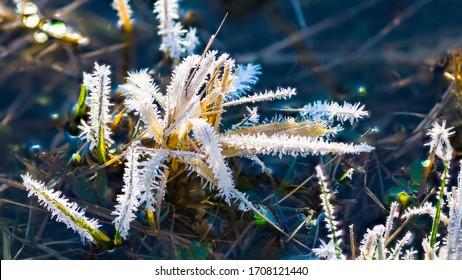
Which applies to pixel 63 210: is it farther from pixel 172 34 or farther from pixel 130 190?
pixel 172 34

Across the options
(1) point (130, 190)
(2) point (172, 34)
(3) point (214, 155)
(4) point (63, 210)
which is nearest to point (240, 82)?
(2) point (172, 34)

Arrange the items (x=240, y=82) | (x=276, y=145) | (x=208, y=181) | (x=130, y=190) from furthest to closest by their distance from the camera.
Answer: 1. (x=240, y=82)
2. (x=208, y=181)
3. (x=276, y=145)
4. (x=130, y=190)

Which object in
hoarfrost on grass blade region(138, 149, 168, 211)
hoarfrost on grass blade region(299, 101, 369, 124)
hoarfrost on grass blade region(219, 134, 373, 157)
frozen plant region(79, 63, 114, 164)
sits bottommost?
hoarfrost on grass blade region(138, 149, 168, 211)

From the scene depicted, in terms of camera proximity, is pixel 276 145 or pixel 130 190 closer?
pixel 130 190

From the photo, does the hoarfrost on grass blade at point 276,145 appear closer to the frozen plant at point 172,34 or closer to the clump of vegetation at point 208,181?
the clump of vegetation at point 208,181

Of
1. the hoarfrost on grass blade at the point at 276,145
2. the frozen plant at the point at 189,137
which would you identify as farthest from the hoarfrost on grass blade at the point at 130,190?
the hoarfrost on grass blade at the point at 276,145

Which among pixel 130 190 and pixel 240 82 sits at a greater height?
pixel 240 82

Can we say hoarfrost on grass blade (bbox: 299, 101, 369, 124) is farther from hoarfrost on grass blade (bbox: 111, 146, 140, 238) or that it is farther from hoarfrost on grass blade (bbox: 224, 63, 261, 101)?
hoarfrost on grass blade (bbox: 111, 146, 140, 238)

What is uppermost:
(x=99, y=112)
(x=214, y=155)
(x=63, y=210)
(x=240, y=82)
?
(x=240, y=82)

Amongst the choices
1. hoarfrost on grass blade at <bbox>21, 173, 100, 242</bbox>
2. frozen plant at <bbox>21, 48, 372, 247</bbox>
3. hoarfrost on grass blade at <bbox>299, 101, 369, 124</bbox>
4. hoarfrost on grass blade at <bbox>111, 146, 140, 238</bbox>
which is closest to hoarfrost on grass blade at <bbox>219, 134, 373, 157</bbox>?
frozen plant at <bbox>21, 48, 372, 247</bbox>

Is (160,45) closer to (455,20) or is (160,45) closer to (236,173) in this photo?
(236,173)
